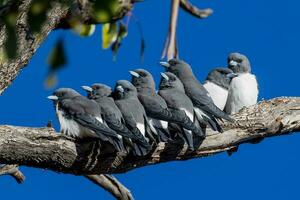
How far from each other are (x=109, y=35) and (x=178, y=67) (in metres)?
4.27

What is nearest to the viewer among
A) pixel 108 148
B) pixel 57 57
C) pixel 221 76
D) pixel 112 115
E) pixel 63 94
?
pixel 57 57

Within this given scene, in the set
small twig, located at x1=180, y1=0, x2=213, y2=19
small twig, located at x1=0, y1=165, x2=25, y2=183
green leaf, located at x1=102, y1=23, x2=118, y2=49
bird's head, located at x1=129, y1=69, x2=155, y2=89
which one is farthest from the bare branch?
small twig, located at x1=180, y1=0, x2=213, y2=19

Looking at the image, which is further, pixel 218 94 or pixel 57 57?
pixel 218 94

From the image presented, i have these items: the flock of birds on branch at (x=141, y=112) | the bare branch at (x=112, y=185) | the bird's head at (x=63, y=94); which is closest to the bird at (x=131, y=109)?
the flock of birds on branch at (x=141, y=112)

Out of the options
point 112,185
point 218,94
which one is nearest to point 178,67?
point 218,94

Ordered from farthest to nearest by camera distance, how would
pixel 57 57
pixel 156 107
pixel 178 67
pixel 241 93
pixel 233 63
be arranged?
pixel 233 63 → pixel 241 93 → pixel 178 67 → pixel 156 107 → pixel 57 57

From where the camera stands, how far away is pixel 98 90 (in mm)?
6129

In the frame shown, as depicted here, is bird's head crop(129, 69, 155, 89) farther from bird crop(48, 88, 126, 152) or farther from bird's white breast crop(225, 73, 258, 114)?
bird's white breast crop(225, 73, 258, 114)

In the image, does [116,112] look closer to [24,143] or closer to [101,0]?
[24,143]

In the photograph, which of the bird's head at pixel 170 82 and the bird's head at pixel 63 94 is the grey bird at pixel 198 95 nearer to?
the bird's head at pixel 170 82

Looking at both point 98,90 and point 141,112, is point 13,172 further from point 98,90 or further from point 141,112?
point 141,112

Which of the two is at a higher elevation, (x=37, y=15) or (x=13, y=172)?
(x=37, y=15)

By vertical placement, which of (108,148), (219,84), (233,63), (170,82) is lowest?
(108,148)

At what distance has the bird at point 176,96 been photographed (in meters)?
5.92
